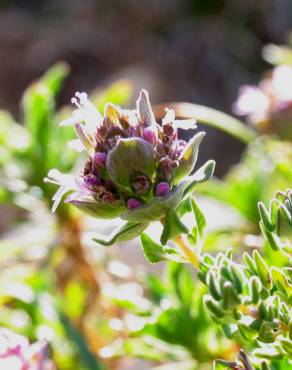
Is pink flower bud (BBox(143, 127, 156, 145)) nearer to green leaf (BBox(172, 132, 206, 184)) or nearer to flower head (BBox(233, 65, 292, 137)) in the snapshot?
green leaf (BBox(172, 132, 206, 184))

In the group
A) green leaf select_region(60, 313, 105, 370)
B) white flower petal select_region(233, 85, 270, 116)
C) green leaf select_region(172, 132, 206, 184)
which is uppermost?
green leaf select_region(172, 132, 206, 184)

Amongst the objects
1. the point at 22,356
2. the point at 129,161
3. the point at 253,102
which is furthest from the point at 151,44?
the point at 129,161

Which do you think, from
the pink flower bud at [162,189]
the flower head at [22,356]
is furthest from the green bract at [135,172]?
the flower head at [22,356]

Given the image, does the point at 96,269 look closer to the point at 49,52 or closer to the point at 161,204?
the point at 161,204

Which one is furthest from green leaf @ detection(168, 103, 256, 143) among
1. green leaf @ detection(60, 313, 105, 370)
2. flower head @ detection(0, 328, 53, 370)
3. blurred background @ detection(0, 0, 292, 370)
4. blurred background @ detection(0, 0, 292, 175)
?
blurred background @ detection(0, 0, 292, 175)

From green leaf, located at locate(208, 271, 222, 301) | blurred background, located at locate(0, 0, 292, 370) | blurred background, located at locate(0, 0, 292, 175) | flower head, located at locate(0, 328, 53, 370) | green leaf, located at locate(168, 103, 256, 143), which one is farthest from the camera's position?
blurred background, located at locate(0, 0, 292, 175)

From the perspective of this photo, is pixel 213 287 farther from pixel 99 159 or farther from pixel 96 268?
pixel 96 268

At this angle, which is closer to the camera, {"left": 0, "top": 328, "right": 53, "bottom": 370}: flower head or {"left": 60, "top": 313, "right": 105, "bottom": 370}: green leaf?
{"left": 0, "top": 328, "right": 53, "bottom": 370}: flower head
